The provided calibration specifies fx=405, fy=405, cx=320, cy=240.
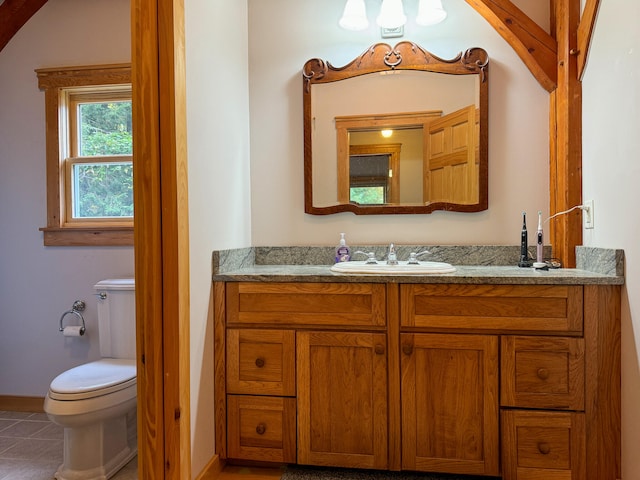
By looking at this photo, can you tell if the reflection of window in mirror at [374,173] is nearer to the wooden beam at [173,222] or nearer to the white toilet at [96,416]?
the wooden beam at [173,222]

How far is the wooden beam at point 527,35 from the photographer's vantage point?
74.3 inches

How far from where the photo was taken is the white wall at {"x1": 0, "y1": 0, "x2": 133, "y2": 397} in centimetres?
240

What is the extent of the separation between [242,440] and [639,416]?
57.6 inches

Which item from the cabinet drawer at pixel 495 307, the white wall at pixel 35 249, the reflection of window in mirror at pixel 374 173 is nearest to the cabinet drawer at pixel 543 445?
the cabinet drawer at pixel 495 307

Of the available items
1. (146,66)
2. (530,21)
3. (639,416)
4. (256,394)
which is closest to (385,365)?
(256,394)

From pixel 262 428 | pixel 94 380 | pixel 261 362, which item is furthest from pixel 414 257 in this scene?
pixel 94 380

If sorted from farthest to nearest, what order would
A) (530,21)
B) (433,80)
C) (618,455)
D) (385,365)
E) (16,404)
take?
(16,404) < (433,80) < (530,21) < (385,365) < (618,455)

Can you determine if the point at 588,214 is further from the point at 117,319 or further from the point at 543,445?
the point at 117,319

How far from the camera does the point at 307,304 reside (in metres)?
1.66

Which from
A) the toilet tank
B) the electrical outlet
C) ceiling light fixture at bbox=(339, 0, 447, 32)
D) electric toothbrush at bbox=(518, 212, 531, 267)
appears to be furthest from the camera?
the toilet tank

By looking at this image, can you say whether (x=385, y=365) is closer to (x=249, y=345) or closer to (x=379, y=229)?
(x=249, y=345)

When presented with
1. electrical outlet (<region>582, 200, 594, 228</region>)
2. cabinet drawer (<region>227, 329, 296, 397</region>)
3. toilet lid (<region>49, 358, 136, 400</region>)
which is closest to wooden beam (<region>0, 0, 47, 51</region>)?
toilet lid (<region>49, 358, 136, 400</region>)

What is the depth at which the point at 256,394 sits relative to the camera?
5.56ft

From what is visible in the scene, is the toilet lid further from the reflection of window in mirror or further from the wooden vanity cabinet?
the reflection of window in mirror
